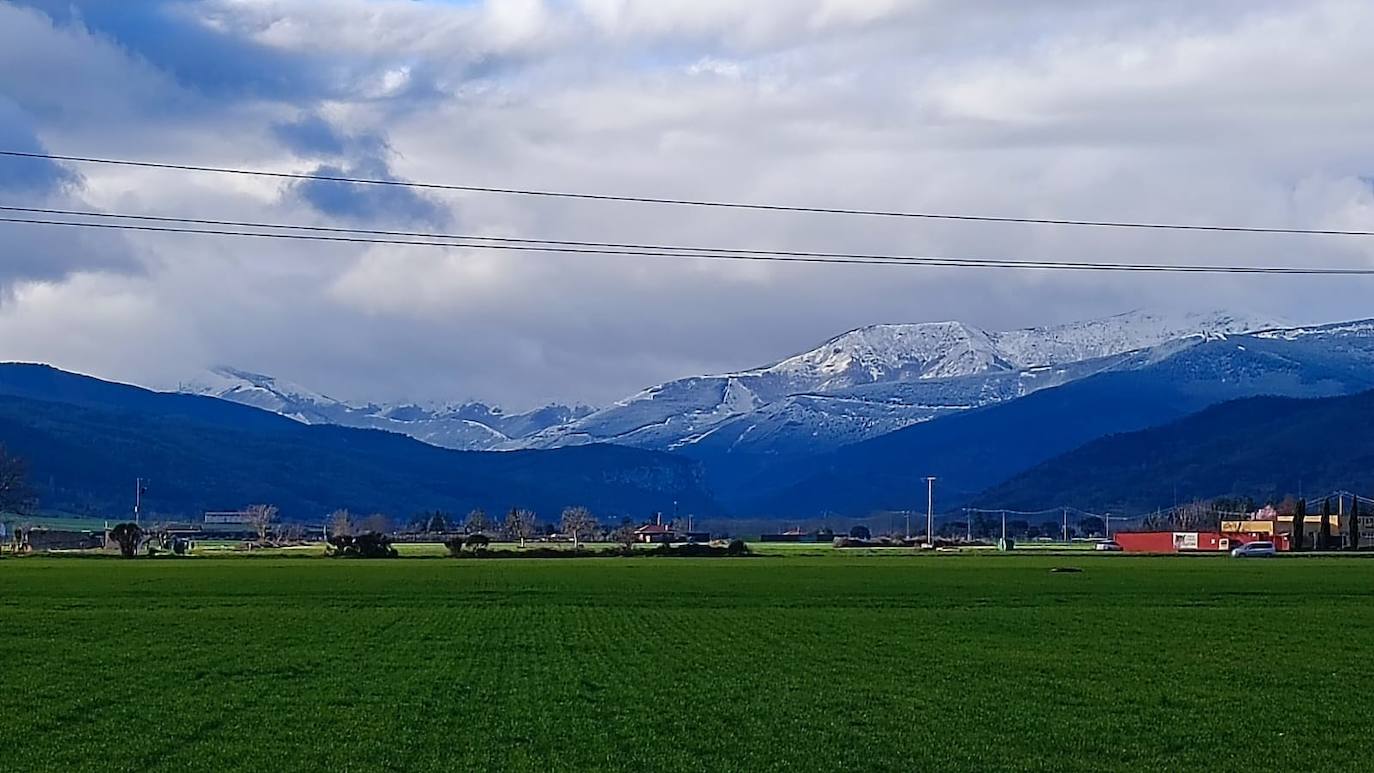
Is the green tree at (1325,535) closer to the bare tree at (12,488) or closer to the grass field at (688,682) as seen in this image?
the grass field at (688,682)

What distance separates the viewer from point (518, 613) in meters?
53.2

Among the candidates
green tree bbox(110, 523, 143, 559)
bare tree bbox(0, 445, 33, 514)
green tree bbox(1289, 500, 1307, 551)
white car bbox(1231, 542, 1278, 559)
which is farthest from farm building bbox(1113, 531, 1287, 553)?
bare tree bbox(0, 445, 33, 514)

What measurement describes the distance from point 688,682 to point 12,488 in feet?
561

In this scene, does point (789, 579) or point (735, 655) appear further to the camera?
point (789, 579)

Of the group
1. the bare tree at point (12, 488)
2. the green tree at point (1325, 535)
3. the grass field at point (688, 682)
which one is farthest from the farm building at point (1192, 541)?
the bare tree at point (12, 488)

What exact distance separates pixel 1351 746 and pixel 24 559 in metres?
110

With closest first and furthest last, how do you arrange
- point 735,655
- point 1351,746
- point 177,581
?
point 1351,746, point 735,655, point 177,581

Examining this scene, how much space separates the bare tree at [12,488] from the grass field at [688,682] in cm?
13062

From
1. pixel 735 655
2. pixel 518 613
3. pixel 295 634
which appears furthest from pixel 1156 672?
pixel 518 613

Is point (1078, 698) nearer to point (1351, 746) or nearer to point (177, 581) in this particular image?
point (1351, 746)

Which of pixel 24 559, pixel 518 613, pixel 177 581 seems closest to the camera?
pixel 518 613

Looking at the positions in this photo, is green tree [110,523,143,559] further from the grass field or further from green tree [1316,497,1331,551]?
green tree [1316,497,1331,551]

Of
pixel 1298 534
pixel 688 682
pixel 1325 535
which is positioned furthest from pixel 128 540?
pixel 688 682

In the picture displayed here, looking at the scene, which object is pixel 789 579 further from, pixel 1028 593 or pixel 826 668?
pixel 826 668
